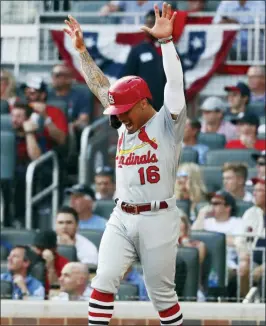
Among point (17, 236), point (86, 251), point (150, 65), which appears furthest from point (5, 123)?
point (86, 251)

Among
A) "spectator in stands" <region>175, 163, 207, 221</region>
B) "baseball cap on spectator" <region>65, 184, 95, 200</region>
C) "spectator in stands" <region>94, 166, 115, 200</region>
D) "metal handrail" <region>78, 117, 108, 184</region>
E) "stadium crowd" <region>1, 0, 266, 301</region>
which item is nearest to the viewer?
"stadium crowd" <region>1, 0, 266, 301</region>

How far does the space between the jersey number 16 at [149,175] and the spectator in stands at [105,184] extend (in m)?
4.39

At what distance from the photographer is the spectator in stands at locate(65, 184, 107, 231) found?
12344 millimetres

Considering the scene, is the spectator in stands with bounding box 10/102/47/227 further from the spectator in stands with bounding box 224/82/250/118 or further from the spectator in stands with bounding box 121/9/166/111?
the spectator in stands with bounding box 224/82/250/118

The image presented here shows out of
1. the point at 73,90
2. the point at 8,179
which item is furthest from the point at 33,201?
the point at 73,90

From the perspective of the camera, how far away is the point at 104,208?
1240 centimetres

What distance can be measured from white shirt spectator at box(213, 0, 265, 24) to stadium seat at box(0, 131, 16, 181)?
111 inches

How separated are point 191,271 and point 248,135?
2522 millimetres

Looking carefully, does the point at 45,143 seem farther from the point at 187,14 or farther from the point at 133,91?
the point at 133,91

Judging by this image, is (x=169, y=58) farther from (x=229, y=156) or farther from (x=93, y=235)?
(x=229, y=156)

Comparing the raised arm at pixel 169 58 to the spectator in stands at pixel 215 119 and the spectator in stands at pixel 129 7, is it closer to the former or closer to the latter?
the spectator in stands at pixel 215 119

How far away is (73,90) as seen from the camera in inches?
566

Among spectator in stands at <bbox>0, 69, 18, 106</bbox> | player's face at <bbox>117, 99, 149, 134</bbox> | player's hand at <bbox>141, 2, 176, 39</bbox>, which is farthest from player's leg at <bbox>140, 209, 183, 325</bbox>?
spectator in stands at <bbox>0, 69, 18, 106</bbox>

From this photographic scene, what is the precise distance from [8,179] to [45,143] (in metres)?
0.56
